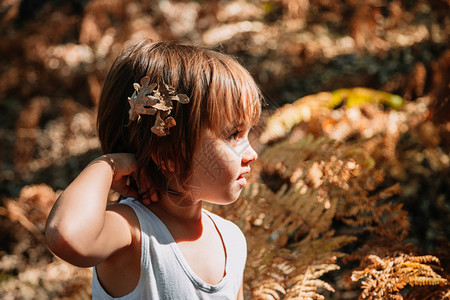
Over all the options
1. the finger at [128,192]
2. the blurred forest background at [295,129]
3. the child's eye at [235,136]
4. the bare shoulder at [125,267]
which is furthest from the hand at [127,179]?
the blurred forest background at [295,129]

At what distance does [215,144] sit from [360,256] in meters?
1.13

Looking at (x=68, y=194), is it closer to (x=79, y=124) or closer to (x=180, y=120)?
(x=180, y=120)

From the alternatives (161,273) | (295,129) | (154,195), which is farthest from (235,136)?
(295,129)

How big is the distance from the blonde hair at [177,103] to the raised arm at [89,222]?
132mm

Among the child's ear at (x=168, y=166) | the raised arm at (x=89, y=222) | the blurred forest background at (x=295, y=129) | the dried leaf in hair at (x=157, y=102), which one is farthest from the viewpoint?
the blurred forest background at (x=295, y=129)

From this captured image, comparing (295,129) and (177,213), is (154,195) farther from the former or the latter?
(295,129)

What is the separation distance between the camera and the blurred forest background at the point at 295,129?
2.41 m

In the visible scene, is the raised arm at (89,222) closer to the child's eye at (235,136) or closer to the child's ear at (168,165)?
the child's ear at (168,165)

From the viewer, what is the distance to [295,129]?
424 cm

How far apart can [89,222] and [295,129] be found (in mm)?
3246

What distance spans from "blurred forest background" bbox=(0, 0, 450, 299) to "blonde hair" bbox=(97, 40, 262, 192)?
91cm

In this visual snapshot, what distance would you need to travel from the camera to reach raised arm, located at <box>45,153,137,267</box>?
1.16m

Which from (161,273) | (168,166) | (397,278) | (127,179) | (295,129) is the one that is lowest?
(295,129)

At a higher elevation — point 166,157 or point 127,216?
point 166,157
